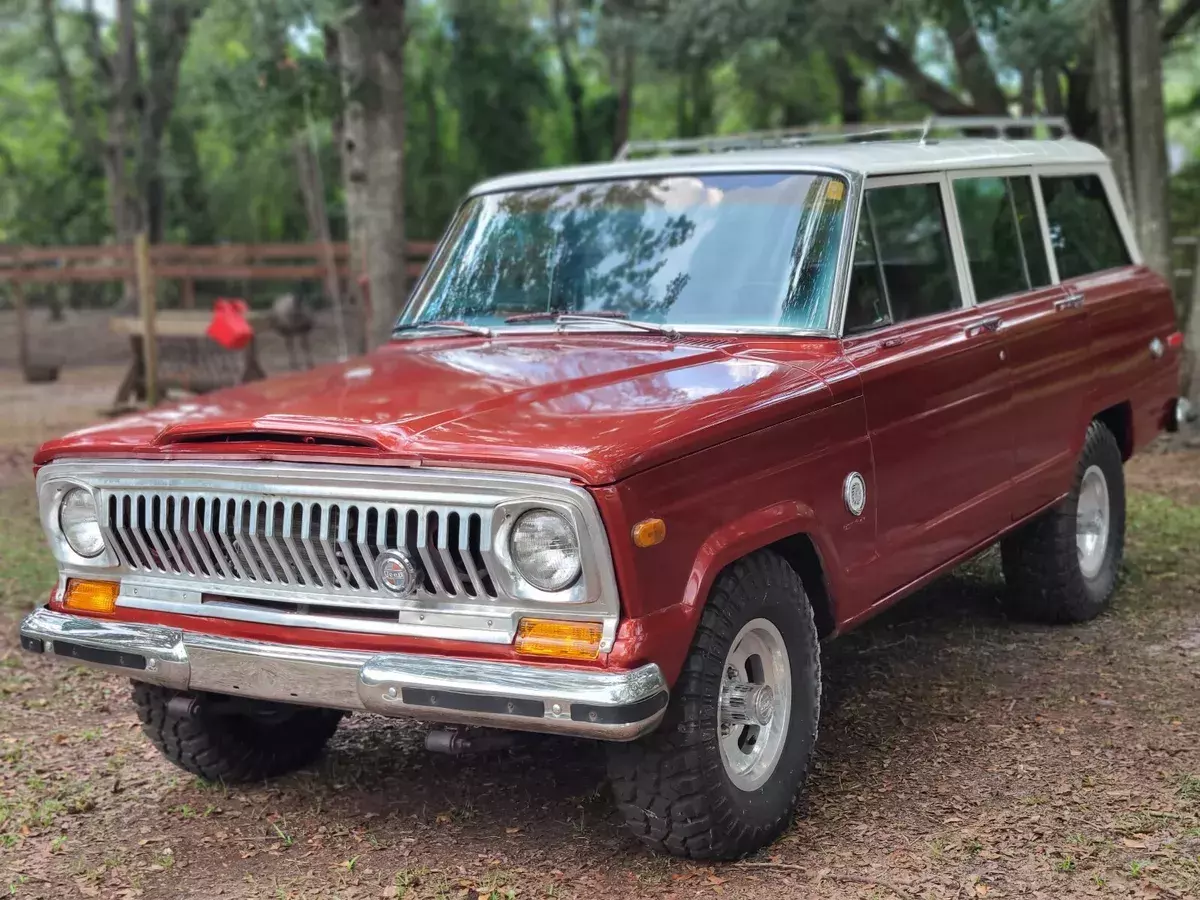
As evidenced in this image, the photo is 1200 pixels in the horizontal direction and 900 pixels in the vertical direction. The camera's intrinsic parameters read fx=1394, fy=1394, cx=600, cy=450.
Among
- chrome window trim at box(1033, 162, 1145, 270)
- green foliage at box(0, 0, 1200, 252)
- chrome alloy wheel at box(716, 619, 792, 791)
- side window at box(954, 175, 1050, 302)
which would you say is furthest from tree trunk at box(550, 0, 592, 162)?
chrome alloy wheel at box(716, 619, 792, 791)

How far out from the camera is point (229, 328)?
1180 centimetres

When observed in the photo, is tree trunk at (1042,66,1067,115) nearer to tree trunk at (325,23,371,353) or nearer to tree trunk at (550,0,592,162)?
tree trunk at (325,23,371,353)

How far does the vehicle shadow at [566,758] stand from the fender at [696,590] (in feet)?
1.92

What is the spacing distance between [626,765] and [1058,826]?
4.32ft

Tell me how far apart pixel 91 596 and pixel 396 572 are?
117cm

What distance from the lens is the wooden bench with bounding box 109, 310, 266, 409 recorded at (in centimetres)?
1324

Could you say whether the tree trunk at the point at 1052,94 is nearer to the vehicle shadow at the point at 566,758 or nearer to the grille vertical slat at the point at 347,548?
the vehicle shadow at the point at 566,758

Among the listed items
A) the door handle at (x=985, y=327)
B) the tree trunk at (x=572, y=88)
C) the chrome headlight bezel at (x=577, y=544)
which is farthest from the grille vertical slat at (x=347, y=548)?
the tree trunk at (x=572, y=88)

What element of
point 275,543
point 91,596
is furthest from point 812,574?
point 91,596

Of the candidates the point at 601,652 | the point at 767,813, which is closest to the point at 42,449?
the point at 601,652

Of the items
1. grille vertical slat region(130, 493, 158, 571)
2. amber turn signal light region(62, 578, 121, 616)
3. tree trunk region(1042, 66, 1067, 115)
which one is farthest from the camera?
tree trunk region(1042, 66, 1067, 115)

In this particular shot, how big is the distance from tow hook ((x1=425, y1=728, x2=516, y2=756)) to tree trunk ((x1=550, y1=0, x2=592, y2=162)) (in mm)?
25069

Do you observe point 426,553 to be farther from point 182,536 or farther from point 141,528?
point 141,528

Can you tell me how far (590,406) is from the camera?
3664mm
